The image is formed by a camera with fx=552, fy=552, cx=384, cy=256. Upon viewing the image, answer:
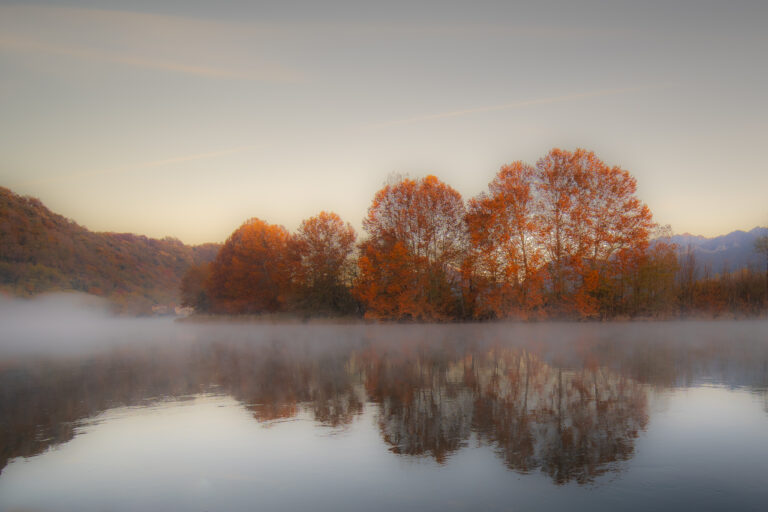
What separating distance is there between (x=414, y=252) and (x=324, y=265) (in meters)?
13.3

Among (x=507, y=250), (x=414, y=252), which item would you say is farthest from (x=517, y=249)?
(x=414, y=252)

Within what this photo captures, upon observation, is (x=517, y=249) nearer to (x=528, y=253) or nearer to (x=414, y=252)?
(x=528, y=253)

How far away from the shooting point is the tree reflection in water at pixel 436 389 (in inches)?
388

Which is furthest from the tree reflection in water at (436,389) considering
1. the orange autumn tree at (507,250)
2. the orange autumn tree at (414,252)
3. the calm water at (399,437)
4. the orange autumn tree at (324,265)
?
the orange autumn tree at (324,265)

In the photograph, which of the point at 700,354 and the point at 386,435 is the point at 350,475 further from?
the point at 700,354

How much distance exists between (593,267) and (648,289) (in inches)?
206

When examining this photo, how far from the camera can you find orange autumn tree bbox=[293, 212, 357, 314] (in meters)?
59.0

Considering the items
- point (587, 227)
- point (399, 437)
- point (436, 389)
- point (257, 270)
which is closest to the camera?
point (399, 437)

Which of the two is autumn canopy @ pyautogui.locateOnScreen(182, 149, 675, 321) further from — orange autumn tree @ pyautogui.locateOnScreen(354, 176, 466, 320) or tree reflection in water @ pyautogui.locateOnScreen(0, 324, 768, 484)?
tree reflection in water @ pyautogui.locateOnScreen(0, 324, 768, 484)

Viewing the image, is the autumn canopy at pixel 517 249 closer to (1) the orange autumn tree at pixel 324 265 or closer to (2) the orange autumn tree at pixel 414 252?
(2) the orange autumn tree at pixel 414 252

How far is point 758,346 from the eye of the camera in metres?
25.0

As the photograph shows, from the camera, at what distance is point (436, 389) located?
50.3 ft

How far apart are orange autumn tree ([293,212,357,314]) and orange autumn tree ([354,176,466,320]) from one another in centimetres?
695

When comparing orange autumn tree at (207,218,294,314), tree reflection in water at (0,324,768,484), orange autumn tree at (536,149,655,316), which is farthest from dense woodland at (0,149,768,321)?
tree reflection in water at (0,324,768,484)
